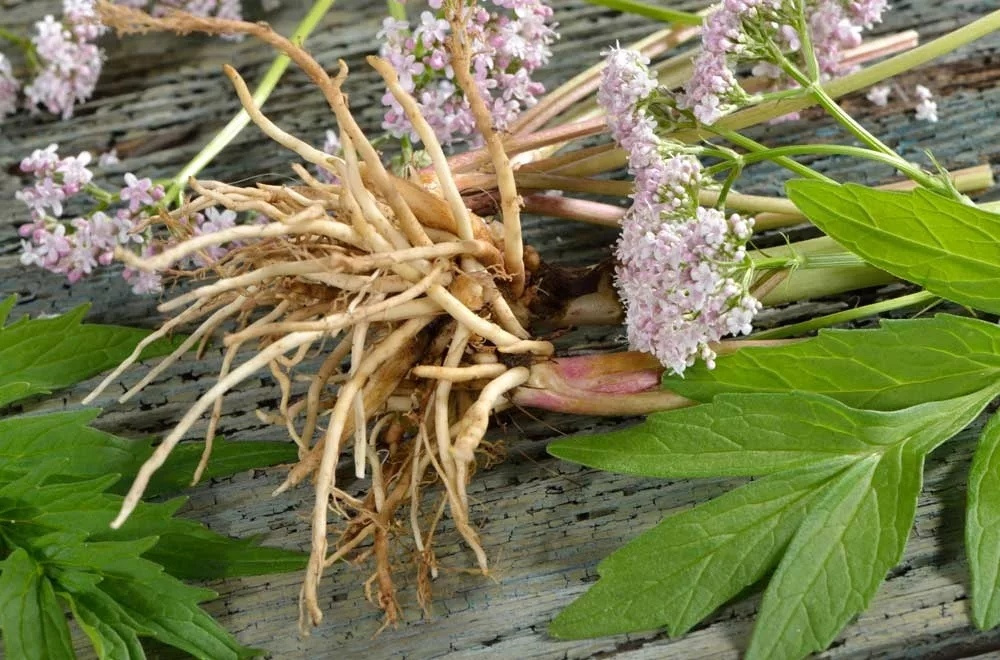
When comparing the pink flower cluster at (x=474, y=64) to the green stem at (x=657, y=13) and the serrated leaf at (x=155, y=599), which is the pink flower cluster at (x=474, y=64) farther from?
the serrated leaf at (x=155, y=599)

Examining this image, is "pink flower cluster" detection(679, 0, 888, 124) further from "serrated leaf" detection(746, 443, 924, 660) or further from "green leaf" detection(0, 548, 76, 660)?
"green leaf" detection(0, 548, 76, 660)

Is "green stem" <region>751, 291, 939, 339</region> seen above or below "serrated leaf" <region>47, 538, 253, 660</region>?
above

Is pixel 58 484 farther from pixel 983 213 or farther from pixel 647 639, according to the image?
pixel 983 213

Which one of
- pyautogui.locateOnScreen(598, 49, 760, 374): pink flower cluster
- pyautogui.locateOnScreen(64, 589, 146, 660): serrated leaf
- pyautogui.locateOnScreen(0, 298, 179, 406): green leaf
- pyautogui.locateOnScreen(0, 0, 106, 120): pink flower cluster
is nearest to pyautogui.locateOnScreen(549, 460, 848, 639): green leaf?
pyautogui.locateOnScreen(598, 49, 760, 374): pink flower cluster

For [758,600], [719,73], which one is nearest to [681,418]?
[758,600]

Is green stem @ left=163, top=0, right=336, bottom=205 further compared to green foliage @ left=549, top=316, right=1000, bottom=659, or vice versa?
green stem @ left=163, top=0, right=336, bottom=205
